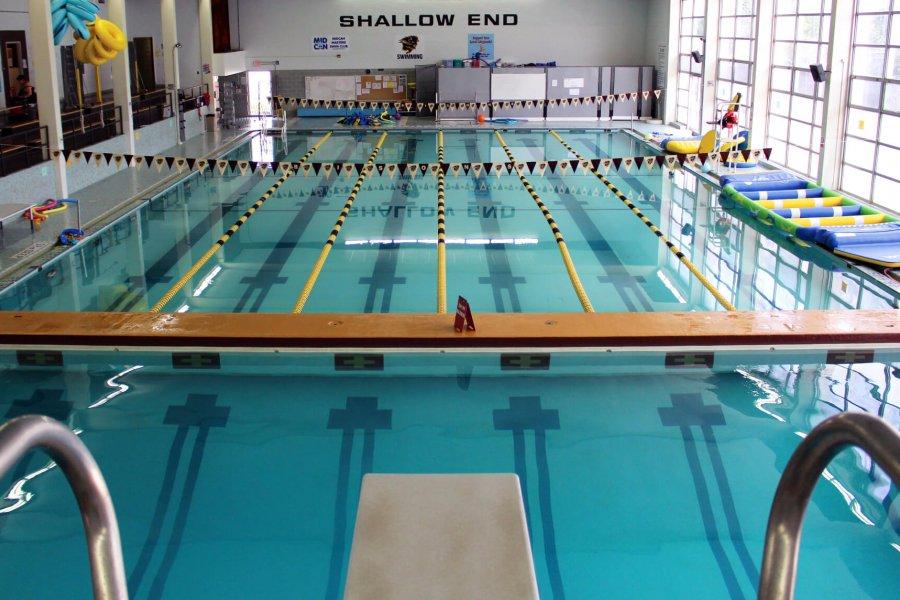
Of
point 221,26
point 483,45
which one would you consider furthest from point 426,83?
point 221,26

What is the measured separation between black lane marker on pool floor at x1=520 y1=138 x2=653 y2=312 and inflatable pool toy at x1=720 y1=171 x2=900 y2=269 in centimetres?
219

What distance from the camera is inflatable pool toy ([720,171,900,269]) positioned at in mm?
9219

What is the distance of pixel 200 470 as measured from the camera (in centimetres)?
427

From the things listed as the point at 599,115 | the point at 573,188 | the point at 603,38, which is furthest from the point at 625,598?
the point at 603,38

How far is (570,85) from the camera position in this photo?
2292 cm

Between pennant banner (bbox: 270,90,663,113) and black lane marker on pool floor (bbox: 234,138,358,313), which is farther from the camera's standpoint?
pennant banner (bbox: 270,90,663,113)

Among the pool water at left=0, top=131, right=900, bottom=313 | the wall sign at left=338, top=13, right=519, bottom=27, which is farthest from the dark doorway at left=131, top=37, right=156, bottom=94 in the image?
the pool water at left=0, top=131, right=900, bottom=313

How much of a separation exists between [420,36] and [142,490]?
2165 cm

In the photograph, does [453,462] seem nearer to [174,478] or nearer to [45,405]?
Result: [174,478]

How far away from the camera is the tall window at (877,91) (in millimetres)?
11008

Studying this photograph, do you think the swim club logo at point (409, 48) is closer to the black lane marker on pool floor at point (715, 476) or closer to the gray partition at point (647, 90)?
the gray partition at point (647, 90)

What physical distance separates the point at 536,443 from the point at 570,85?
19723mm

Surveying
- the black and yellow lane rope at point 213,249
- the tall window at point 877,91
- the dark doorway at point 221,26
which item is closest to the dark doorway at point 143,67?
the dark doorway at point 221,26

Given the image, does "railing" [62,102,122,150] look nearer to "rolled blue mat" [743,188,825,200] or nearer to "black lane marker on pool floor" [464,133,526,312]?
"black lane marker on pool floor" [464,133,526,312]
